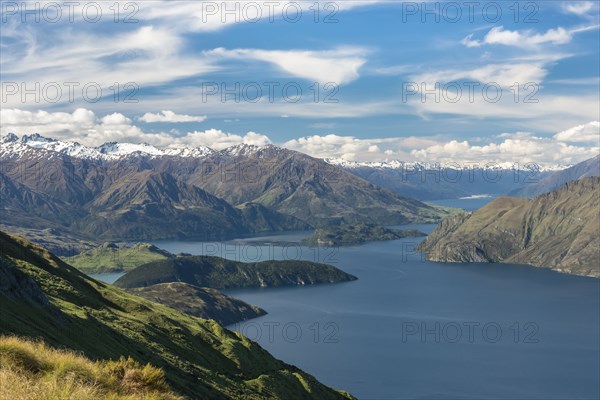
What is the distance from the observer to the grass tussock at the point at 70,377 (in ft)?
66.5

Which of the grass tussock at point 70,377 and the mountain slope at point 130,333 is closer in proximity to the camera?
the grass tussock at point 70,377

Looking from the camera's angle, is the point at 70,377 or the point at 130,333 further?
the point at 130,333

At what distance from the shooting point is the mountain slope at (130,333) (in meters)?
80.7

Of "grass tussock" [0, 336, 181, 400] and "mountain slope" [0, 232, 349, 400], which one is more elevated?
"grass tussock" [0, 336, 181, 400]

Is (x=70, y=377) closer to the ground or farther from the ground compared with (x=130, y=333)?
farther from the ground

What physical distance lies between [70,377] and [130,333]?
108451mm

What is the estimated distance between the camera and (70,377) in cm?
2277

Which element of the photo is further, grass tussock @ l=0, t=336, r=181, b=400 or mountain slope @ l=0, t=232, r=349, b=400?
mountain slope @ l=0, t=232, r=349, b=400

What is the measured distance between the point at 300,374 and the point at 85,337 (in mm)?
89534

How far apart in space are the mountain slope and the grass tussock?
127ft

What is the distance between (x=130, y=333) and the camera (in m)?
126

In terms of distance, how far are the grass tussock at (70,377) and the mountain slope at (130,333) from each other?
127ft

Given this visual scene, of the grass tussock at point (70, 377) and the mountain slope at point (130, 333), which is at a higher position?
the grass tussock at point (70, 377)

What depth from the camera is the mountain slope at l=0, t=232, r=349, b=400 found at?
8069cm
